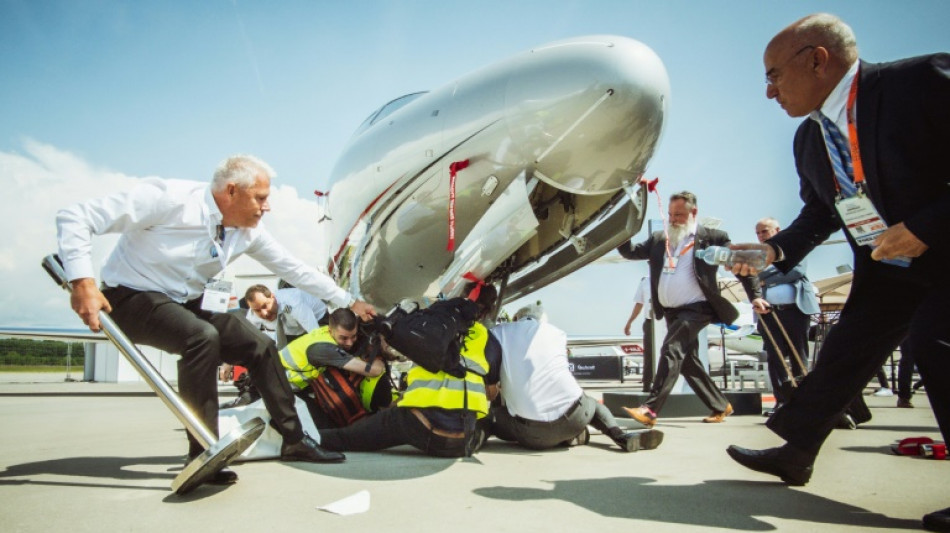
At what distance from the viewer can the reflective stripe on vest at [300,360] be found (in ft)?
14.1

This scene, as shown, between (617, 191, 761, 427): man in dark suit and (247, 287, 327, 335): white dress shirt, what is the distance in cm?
366

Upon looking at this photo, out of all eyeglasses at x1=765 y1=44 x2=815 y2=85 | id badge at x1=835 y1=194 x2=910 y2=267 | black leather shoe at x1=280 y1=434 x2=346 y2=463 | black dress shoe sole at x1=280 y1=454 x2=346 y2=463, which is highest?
eyeglasses at x1=765 y1=44 x2=815 y2=85

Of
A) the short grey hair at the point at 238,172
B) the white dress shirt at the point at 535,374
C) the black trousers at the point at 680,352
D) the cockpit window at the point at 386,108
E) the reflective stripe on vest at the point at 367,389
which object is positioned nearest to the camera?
the short grey hair at the point at 238,172

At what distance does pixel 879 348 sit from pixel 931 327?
16.6 inches

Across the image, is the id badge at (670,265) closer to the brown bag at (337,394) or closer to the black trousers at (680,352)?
the black trousers at (680,352)

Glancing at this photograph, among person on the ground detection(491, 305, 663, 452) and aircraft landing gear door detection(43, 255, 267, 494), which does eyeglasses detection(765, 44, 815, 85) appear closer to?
person on the ground detection(491, 305, 663, 452)

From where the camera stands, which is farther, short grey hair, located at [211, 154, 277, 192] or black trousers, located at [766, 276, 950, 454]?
short grey hair, located at [211, 154, 277, 192]

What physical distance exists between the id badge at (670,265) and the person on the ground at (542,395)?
1.75 meters

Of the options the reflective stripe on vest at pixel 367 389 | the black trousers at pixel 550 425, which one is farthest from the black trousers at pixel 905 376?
the reflective stripe on vest at pixel 367 389

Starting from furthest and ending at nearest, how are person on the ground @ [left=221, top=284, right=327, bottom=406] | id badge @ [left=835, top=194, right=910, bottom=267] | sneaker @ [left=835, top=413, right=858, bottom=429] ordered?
1. person on the ground @ [left=221, top=284, right=327, bottom=406]
2. sneaker @ [left=835, top=413, right=858, bottom=429]
3. id badge @ [left=835, top=194, right=910, bottom=267]

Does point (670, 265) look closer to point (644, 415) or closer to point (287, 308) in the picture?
point (644, 415)

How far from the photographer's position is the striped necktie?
240 centimetres

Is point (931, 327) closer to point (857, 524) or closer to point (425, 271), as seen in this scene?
point (857, 524)

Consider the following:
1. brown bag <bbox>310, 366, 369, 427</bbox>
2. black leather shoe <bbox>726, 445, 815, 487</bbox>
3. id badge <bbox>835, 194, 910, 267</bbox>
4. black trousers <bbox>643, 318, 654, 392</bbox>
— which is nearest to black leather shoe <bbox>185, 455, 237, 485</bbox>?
brown bag <bbox>310, 366, 369, 427</bbox>
